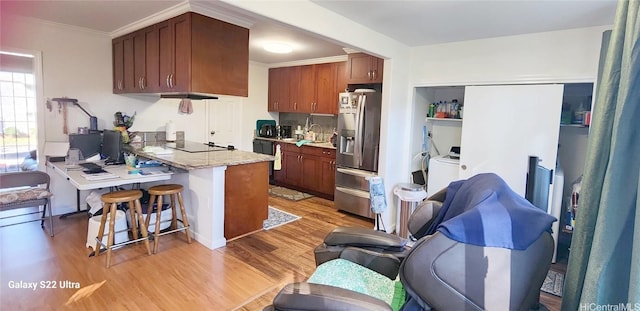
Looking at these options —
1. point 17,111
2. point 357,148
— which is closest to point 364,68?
point 357,148

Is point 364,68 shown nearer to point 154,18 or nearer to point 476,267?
point 154,18

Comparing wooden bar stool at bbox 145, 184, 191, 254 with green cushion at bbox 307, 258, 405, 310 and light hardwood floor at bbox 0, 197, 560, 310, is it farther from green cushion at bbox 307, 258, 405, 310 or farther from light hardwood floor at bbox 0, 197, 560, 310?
green cushion at bbox 307, 258, 405, 310

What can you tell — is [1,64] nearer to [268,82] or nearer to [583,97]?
[268,82]

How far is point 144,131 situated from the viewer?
14.7 ft

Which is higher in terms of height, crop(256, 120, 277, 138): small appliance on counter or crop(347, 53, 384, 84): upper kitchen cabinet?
crop(347, 53, 384, 84): upper kitchen cabinet

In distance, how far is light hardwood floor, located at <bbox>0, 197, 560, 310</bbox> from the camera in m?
2.28

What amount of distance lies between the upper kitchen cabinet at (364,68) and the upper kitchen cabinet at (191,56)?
1.43 m

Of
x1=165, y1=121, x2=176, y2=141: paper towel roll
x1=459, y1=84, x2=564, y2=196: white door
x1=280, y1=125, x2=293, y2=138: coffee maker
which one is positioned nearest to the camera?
x1=459, y1=84, x2=564, y2=196: white door

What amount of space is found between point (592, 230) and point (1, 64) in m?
5.40

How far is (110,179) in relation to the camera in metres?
2.86

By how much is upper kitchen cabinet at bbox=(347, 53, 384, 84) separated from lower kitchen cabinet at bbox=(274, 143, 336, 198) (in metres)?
1.24

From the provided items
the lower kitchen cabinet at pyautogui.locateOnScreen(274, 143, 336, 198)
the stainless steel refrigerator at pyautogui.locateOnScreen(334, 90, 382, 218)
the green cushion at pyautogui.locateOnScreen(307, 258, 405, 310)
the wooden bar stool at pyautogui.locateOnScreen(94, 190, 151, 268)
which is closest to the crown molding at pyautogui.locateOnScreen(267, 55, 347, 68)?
the stainless steel refrigerator at pyautogui.locateOnScreen(334, 90, 382, 218)

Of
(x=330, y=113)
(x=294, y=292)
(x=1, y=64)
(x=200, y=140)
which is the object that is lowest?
(x=294, y=292)

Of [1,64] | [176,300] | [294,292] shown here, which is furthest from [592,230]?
[1,64]
